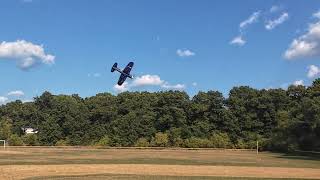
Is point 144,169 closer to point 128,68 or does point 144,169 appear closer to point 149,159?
point 128,68

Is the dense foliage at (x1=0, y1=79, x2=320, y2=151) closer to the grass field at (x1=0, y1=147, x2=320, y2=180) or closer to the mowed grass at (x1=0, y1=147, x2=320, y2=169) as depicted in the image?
the mowed grass at (x1=0, y1=147, x2=320, y2=169)

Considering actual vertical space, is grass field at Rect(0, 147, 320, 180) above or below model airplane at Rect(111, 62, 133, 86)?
below

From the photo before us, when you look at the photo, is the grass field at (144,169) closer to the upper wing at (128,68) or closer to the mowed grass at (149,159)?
the mowed grass at (149,159)

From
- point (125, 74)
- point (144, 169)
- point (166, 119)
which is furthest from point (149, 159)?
point (166, 119)

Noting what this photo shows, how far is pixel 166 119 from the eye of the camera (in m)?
126

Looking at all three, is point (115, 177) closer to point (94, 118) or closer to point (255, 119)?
point (255, 119)

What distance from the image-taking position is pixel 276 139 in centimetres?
9962

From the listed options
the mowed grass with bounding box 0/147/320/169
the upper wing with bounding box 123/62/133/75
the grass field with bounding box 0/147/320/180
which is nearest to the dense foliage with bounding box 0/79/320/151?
the mowed grass with bounding box 0/147/320/169

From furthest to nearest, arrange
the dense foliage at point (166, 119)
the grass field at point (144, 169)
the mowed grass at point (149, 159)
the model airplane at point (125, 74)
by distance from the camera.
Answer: the dense foliage at point (166, 119) → the model airplane at point (125, 74) → the mowed grass at point (149, 159) → the grass field at point (144, 169)

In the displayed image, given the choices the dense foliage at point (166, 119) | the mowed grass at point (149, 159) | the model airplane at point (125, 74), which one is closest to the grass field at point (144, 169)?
the mowed grass at point (149, 159)

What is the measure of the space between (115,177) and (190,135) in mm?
86481

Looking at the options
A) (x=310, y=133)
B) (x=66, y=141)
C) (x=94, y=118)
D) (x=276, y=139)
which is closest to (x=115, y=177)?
(x=310, y=133)

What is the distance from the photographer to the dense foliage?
4658 inches

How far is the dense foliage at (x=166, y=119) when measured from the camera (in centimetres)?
11831
